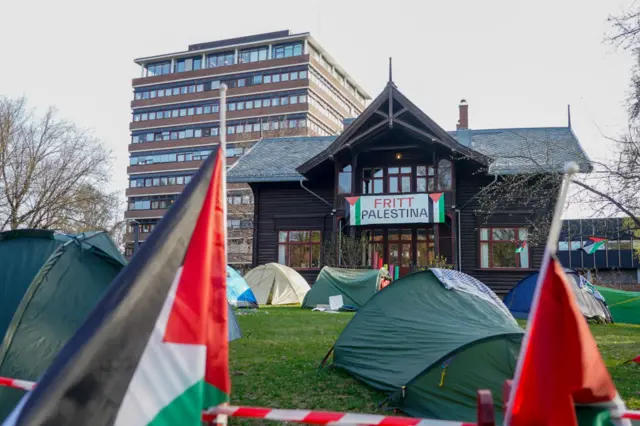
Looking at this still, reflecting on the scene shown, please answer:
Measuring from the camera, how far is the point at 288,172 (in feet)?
82.5

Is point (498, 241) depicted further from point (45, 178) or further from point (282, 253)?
point (45, 178)

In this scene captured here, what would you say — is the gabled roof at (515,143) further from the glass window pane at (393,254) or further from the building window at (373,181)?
the glass window pane at (393,254)

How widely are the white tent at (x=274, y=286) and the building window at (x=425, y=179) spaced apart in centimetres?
676

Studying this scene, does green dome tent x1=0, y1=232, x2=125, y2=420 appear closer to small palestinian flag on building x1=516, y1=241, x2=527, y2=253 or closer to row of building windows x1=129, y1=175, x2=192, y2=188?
small palestinian flag on building x1=516, y1=241, x2=527, y2=253

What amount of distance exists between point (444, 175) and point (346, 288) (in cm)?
787

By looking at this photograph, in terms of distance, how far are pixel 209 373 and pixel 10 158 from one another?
103 ft

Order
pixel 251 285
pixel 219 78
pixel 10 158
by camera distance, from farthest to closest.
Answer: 1. pixel 219 78
2. pixel 10 158
3. pixel 251 285

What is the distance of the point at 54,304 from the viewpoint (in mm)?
5488

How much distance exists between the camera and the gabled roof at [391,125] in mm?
21578

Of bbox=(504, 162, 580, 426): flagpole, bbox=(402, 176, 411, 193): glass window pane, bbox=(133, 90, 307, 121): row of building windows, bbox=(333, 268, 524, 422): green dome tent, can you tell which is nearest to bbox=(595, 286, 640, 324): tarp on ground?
bbox=(402, 176, 411, 193): glass window pane

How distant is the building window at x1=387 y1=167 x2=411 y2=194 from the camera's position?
2334 cm

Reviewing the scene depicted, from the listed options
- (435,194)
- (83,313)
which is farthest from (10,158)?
(83,313)

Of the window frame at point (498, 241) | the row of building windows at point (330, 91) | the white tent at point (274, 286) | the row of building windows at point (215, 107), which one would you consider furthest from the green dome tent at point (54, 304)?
the row of building windows at point (330, 91)

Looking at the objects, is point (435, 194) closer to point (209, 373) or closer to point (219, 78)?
point (209, 373)
